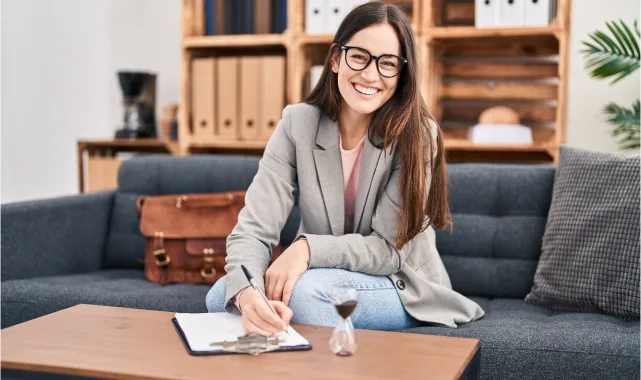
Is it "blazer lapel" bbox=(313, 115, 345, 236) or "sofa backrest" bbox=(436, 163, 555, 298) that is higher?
"blazer lapel" bbox=(313, 115, 345, 236)

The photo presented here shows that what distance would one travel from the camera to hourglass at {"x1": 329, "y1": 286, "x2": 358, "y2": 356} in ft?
3.80

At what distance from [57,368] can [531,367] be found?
36.4 inches

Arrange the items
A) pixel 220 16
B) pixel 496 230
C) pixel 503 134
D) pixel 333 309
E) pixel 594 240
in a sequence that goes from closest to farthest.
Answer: pixel 333 309, pixel 594 240, pixel 496 230, pixel 503 134, pixel 220 16

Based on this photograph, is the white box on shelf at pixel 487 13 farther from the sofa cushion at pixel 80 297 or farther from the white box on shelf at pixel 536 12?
the sofa cushion at pixel 80 297

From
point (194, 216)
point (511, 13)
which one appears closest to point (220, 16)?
point (511, 13)

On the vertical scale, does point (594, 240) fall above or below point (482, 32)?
below

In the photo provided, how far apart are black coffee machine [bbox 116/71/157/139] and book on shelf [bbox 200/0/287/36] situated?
390mm

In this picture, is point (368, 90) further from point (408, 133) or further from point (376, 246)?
point (376, 246)

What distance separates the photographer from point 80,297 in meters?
1.96

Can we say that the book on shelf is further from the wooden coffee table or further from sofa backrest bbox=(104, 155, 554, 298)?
the wooden coffee table

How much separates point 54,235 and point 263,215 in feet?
2.93

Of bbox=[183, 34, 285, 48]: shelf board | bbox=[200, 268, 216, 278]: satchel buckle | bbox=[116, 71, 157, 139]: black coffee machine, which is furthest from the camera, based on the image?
bbox=[116, 71, 157, 139]: black coffee machine

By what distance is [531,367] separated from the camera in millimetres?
1544

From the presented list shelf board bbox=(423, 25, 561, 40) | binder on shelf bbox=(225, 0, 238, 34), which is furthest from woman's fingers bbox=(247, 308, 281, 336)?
binder on shelf bbox=(225, 0, 238, 34)
